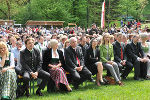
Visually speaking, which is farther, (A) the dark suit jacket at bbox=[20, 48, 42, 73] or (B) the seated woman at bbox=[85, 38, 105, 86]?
(B) the seated woman at bbox=[85, 38, 105, 86]

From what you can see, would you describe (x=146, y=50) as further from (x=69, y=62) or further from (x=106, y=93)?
(x=69, y=62)

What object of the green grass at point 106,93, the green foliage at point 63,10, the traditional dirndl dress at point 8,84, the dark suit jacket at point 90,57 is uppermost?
the green foliage at point 63,10

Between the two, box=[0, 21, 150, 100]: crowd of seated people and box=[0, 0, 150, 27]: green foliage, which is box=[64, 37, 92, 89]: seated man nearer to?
box=[0, 21, 150, 100]: crowd of seated people

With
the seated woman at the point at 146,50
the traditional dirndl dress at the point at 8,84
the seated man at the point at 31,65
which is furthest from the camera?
the seated woman at the point at 146,50

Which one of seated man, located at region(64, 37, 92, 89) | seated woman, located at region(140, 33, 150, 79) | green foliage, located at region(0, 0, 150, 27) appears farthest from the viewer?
green foliage, located at region(0, 0, 150, 27)

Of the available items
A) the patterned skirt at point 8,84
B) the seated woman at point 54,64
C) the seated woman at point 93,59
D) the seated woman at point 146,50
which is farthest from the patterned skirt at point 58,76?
the seated woman at point 146,50

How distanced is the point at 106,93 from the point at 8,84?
274cm

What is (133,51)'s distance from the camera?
7824 mm

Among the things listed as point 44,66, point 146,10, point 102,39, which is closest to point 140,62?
point 102,39

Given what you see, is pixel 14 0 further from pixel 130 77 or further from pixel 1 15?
pixel 130 77

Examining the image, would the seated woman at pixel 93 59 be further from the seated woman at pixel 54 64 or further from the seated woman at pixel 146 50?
the seated woman at pixel 146 50

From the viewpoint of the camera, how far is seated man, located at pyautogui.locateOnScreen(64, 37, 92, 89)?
255 inches

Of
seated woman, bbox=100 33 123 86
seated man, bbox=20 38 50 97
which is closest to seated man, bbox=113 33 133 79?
seated woman, bbox=100 33 123 86

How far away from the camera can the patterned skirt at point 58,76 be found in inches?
236
